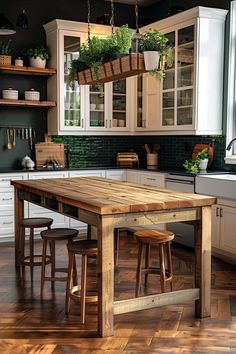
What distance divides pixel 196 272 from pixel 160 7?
465 cm

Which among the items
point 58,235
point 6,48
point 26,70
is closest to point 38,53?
point 26,70

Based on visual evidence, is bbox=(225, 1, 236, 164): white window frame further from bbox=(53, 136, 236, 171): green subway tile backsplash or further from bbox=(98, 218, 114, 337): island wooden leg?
bbox=(98, 218, 114, 337): island wooden leg

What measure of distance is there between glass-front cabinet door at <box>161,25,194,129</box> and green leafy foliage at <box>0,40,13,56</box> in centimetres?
209

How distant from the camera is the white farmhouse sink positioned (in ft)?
16.0

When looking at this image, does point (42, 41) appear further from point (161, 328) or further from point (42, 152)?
point (161, 328)

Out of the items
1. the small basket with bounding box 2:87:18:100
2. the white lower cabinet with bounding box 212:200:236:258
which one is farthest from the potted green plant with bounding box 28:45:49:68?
the white lower cabinet with bounding box 212:200:236:258

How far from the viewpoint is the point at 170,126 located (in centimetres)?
622

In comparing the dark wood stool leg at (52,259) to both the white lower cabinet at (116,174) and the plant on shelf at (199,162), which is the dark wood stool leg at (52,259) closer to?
the plant on shelf at (199,162)

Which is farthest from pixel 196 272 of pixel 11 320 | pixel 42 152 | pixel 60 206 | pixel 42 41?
pixel 42 41

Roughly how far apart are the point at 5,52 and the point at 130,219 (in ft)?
13.0

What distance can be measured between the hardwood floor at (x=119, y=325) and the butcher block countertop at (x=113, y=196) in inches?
31.8

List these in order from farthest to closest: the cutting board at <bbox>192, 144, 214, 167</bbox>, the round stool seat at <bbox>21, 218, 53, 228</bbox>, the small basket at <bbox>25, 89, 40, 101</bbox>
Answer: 1. the small basket at <bbox>25, 89, 40, 101</bbox>
2. the cutting board at <bbox>192, 144, 214, 167</bbox>
3. the round stool seat at <bbox>21, 218, 53, 228</bbox>

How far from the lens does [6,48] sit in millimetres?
6355

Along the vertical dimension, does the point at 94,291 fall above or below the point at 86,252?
below
